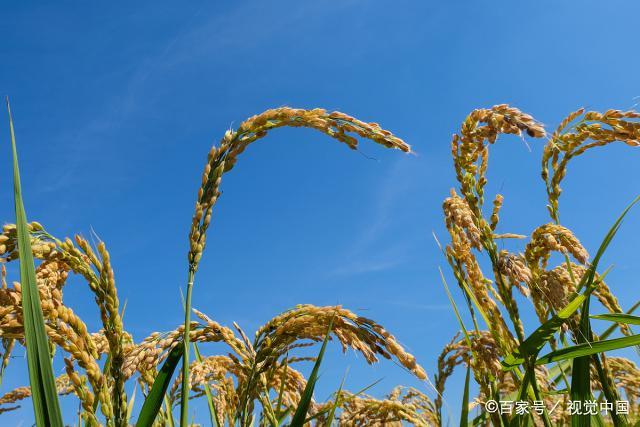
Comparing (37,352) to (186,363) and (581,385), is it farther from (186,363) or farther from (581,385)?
(581,385)

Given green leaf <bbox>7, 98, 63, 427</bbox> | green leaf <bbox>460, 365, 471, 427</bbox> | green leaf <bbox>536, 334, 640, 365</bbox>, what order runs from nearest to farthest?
green leaf <bbox>7, 98, 63, 427</bbox> < green leaf <bbox>536, 334, 640, 365</bbox> < green leaf <bbox>460, 365, 471, 427</bbox>

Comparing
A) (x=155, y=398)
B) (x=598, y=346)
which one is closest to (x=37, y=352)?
(x=155, y=398)

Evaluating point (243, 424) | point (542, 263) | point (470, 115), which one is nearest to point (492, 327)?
point (542, 263)

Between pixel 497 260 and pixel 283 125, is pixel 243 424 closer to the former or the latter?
pixel 283 125

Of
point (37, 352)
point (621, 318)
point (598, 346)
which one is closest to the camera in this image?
point (37, 352)

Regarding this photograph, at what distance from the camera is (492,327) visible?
2.62 metres

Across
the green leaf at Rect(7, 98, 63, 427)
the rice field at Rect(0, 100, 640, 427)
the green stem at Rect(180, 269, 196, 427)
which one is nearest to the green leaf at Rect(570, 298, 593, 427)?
the rice field at Rect(0, 100, 640, 427)

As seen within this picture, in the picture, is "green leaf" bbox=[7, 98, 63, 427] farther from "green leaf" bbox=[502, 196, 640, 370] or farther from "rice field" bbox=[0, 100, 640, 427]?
"green leaf" bbox=[502, 196, 640, 370]

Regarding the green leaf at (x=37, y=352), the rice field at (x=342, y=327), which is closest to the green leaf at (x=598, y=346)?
the rice field at (x=342, y=327)

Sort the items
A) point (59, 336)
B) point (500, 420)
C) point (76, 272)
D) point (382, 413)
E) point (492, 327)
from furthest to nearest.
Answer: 1. point (382, 413)
2. point (492, 327)
3. point (500, 420)
4. point (76, 272)
5. point (59, 336)

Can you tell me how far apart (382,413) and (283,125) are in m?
1.73

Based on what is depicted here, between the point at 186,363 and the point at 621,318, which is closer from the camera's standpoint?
the point at 186,363

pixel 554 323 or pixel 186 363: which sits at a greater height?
pixel 554 323

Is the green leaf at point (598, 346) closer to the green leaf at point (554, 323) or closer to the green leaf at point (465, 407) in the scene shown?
the green leaf at point (554, 323)
